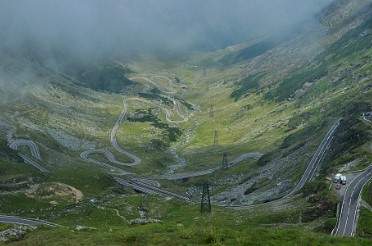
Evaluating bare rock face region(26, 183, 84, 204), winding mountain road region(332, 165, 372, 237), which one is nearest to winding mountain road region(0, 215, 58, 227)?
bare rock face region(26, 183, 84, 204)

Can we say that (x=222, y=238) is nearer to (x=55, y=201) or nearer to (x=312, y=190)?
(x=312, y=190)

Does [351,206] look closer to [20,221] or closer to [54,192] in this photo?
[20,221]

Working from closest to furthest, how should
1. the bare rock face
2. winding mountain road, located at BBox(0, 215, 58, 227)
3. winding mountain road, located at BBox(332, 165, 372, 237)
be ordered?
winding mountain road, located at BBox(332, 165, 372, 237) → winding mountain road, located at BBox(0, 215, 58, 227) → the bare rock face

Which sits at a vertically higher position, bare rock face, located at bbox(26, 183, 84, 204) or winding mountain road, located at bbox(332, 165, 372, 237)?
bare rock face, located at bbox(26, 183, 84, 204)

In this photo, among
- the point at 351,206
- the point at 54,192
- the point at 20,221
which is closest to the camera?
the point at 351,206

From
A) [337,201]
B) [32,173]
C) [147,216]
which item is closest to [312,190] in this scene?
[337,201]

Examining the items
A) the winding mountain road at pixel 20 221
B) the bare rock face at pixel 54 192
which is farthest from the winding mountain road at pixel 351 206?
the bare rock face at pixel 54 192

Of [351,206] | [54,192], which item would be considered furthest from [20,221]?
[351,206]

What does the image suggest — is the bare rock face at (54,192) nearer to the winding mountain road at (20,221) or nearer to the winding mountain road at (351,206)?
the winding mountain road at (20,221)

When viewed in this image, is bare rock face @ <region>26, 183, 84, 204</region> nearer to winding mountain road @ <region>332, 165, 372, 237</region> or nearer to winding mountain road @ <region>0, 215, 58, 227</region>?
winding mountain road @ <region>0, 215, 58, 227</region>
